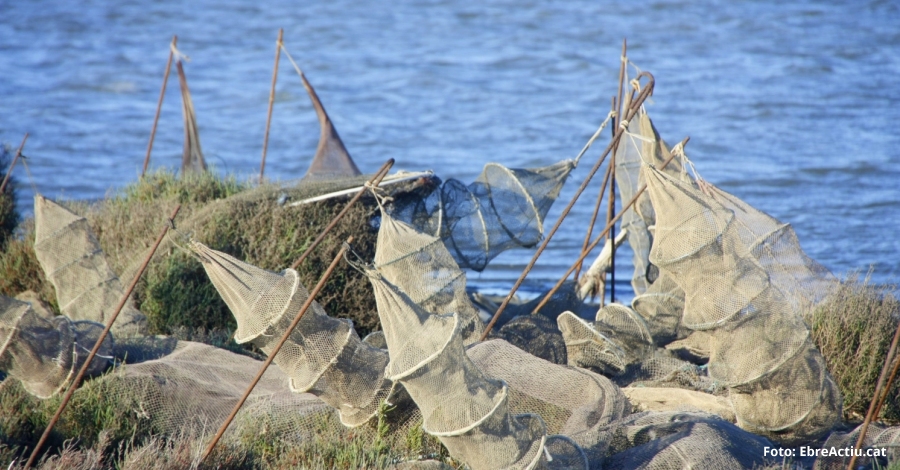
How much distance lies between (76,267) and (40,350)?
1562 mm

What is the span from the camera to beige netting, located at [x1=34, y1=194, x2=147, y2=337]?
6805mm

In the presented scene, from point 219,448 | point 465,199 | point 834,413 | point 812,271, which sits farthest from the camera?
point 465,199

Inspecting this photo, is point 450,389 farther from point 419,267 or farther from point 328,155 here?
point 328,155

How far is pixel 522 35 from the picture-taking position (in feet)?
108

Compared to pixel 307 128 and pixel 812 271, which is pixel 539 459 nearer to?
pixel 812 271

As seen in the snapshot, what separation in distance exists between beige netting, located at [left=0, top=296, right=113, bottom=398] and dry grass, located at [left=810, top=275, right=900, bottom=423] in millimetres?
4818

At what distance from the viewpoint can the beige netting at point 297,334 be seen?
4.86 m

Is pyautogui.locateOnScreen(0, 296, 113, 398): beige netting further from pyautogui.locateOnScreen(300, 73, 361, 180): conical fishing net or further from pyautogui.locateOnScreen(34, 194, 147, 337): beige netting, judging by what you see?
pyautogui.locateOnScreen(300, 73, 361, 180): conical fishing net

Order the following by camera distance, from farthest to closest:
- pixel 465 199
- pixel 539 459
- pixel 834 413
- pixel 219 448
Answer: pixel 465 199, pixel 834 413, pixel 219 448, pixel 539 459

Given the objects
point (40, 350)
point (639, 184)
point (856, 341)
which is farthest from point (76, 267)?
point (856, 341)

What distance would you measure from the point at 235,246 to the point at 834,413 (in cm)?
466

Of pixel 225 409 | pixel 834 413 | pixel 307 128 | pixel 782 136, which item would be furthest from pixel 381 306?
pixel 307 128

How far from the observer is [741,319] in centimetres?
521

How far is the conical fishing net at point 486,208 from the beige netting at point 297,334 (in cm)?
261
